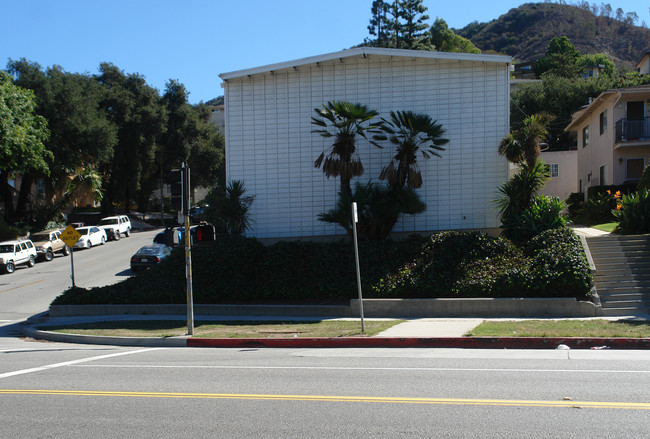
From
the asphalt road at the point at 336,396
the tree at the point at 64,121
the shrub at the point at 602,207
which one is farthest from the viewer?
the tree at the point at 64,121

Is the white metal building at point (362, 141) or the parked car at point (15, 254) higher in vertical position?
the white metal building at point (362, 141)

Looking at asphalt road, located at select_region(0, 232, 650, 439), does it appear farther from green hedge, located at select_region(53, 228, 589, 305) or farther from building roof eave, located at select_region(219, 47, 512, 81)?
building roof eave, located at select_region(219, 47, 512, 81)

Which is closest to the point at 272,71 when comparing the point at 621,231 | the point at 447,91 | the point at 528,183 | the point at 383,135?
the point at 383,135

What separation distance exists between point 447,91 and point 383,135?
10.1 ft

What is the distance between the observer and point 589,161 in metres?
36.1

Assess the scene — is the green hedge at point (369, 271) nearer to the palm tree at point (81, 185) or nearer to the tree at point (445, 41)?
the palm tree at point (81, 185)

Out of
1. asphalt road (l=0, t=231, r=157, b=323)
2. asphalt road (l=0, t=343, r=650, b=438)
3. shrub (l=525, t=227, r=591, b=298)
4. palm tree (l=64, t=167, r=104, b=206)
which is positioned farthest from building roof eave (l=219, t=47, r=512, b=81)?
palm tree (l=64, t=167, r=104, b=206)

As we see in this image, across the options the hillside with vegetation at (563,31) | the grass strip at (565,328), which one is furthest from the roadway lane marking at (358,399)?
the hillside with vegetation at (563,31)

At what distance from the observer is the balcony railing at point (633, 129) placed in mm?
29672

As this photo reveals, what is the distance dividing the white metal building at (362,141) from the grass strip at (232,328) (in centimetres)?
686

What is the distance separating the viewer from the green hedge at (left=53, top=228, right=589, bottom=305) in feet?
55.7

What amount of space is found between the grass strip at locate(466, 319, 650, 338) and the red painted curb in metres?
0.30

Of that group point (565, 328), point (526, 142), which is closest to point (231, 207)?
point (526, 142)

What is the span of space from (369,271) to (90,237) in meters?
28.6
